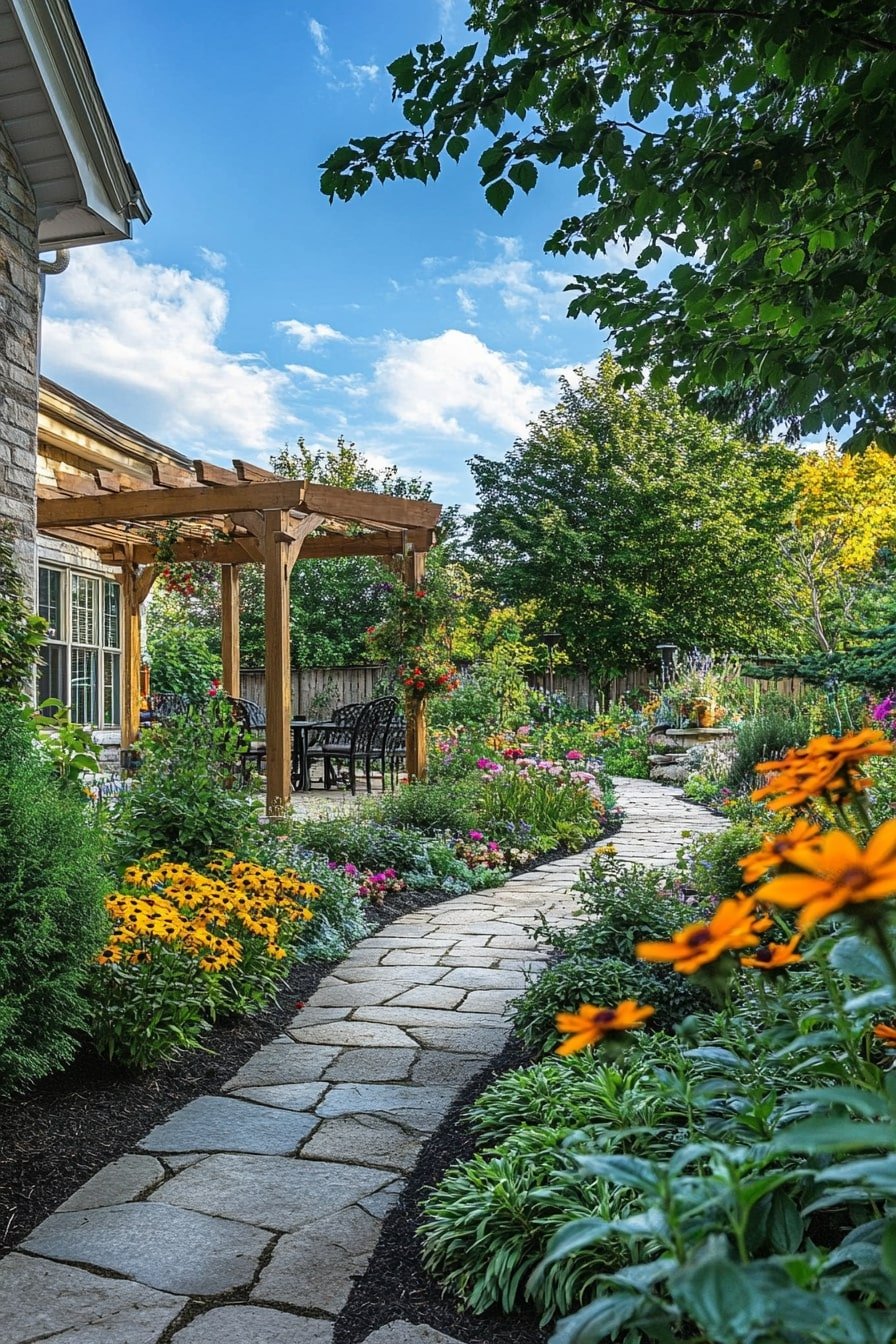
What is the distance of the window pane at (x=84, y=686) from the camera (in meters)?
9.19

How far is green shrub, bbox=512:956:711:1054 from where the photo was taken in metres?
2.85

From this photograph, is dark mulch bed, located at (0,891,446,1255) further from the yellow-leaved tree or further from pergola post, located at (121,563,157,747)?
the yellow-leaved tree

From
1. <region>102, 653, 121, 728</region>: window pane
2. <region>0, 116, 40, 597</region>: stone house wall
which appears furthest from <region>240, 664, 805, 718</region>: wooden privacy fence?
<region>0, 116, 40, 597</region>: stone house wall

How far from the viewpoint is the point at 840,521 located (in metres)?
18.5

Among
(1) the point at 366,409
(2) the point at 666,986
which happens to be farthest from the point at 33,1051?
(1) the point at 366,409

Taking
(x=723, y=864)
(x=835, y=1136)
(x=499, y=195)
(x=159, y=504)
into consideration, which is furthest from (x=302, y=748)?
(x=835, y=1136)

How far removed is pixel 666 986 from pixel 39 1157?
5.85ft

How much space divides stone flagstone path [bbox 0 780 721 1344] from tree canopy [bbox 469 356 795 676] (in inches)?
632

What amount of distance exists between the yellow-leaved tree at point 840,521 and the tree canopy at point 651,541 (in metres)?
0.51

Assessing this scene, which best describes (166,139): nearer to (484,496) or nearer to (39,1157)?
(484,496)

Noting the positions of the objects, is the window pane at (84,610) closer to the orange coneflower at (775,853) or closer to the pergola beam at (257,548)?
the pergola beam at (257,548)

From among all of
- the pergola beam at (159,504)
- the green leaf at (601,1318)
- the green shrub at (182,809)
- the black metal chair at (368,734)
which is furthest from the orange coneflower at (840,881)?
the black metal chair at (368,734)

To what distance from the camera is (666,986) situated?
2918mm

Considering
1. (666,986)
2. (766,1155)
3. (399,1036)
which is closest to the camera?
(766,1155)
